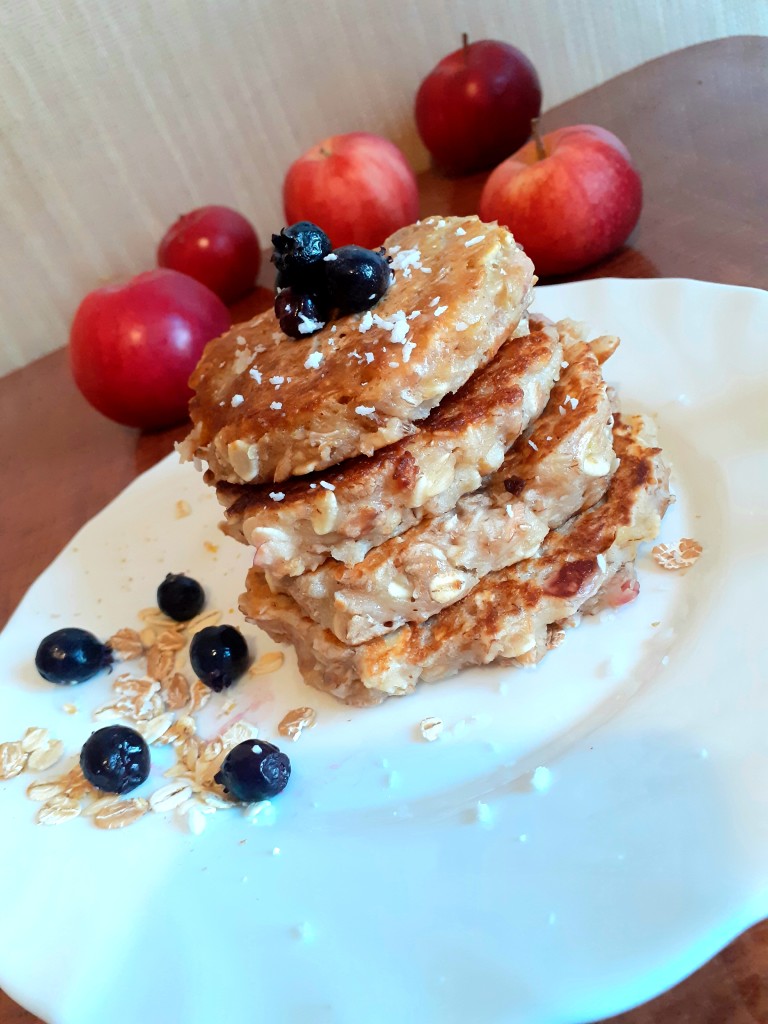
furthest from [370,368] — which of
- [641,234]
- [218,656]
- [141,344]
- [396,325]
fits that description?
[641,234]

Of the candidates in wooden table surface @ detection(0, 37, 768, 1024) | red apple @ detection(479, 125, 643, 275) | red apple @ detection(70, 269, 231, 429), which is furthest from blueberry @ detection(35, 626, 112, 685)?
red apple @ detection(479, 125, 643, 275)

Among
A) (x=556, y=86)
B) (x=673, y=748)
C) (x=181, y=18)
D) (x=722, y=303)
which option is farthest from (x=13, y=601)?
(x=556, y=86)

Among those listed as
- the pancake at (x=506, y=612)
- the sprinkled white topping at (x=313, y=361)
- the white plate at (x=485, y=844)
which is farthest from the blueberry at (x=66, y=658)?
the sprinkled white topping at (x=313, y=361)

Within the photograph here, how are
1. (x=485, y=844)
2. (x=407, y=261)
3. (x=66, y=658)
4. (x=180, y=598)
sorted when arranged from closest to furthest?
Answer: (x=485, y=844)
(x=407, y=261)
(x=66, y=658)
(x=180, y=598)

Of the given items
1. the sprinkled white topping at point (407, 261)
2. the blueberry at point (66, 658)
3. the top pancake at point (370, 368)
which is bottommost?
the blueberry at point (66, 658)

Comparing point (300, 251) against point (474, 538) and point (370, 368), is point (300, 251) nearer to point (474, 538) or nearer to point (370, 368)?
point (370, 368)

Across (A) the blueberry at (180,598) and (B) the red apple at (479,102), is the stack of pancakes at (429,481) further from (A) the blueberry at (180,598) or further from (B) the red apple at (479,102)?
(B) the red apple at (479,102)
